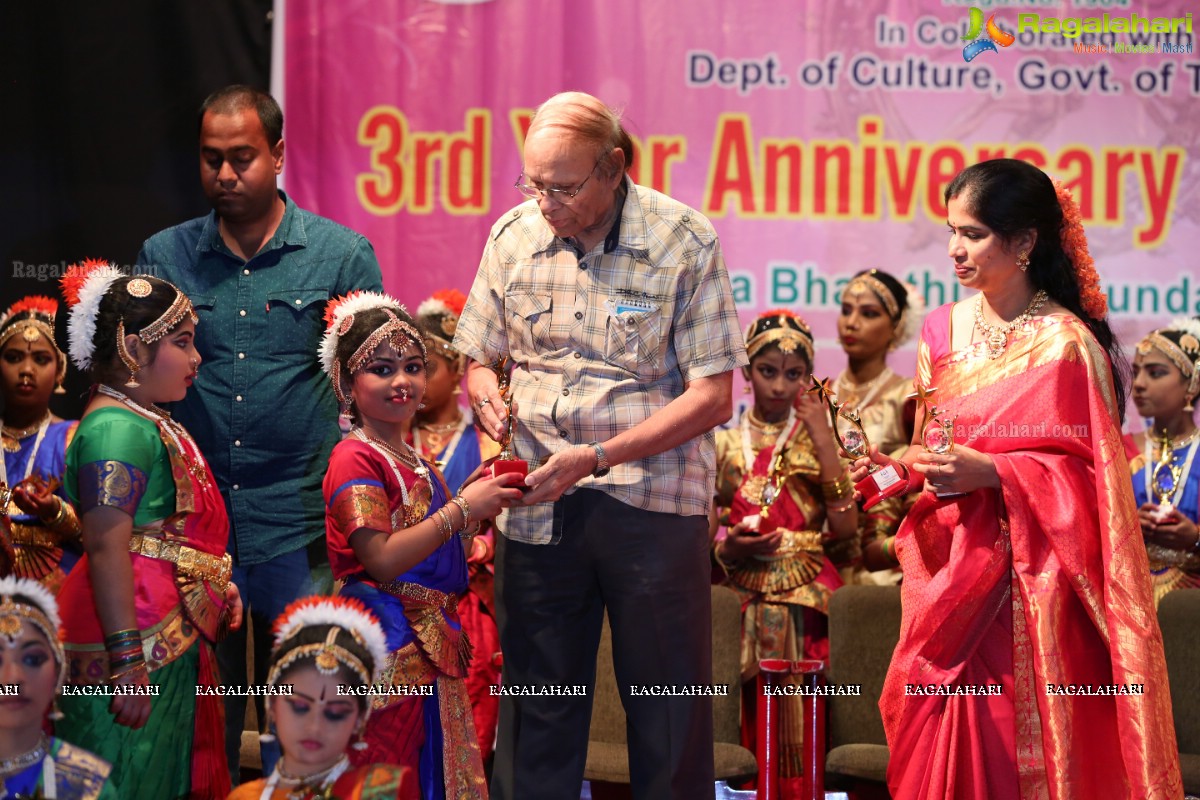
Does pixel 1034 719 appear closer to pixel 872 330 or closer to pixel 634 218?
pixel 634 218

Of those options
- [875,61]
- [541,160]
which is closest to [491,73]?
[875,61]

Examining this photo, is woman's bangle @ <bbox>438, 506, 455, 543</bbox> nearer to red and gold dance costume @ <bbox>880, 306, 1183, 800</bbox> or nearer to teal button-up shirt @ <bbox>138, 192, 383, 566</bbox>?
teal button-up shirt @ <bbox>138, 192, 383, 566</bbox>

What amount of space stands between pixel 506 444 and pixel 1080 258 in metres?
1.55

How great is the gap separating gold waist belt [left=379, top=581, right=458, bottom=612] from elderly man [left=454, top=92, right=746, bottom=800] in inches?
5.5

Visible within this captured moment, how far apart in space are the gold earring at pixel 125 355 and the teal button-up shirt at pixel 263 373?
49cm

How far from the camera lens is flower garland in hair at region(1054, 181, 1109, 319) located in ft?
11.1

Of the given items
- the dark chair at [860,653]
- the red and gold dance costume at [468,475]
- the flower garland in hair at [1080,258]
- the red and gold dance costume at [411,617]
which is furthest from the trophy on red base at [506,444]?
the dark chair at [860,653]

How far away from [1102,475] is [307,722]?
1978 mm

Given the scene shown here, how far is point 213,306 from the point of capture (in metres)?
3.65

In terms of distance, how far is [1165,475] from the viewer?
5141mm

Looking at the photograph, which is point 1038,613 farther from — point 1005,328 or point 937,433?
point 1005,328

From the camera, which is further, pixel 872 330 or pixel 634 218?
pixel 872 330

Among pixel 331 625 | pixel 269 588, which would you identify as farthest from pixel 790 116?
pixel 331 625

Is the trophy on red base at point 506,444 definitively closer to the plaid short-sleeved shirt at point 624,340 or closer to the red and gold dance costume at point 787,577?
the plaid short-sleeved shirt at point 624,340
